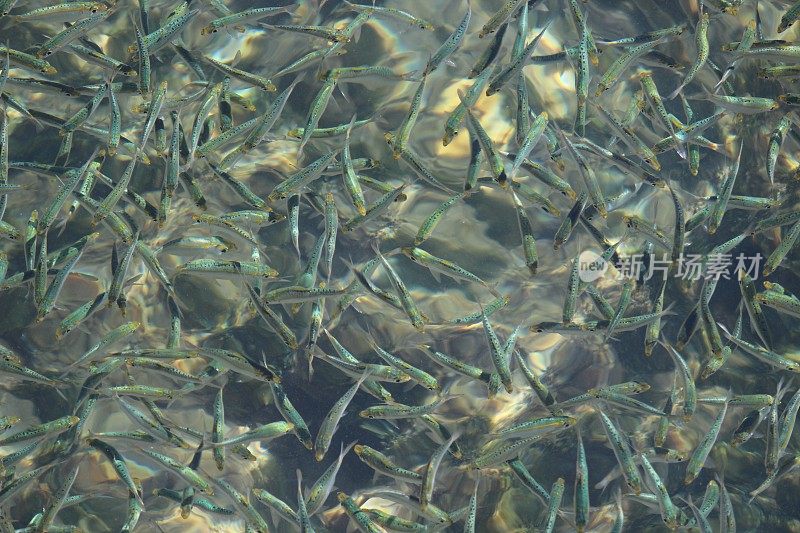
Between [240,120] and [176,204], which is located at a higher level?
[240,120]

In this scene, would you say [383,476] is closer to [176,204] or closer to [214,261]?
[214,261]

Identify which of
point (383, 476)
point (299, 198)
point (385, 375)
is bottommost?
point (383, 476)

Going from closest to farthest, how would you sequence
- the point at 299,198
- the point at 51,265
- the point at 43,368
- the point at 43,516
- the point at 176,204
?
the point at 43,516 < the point at 51,265 < the point at 299,198 < the point at 43,368 < the point at 176,204

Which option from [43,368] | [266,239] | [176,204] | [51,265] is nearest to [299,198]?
[266,239]

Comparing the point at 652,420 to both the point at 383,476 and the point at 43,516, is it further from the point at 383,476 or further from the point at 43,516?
the point at 43,516

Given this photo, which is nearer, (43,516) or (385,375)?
(43,516)

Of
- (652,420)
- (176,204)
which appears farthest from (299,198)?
(652,420)

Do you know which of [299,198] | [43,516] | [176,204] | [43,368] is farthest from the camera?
[176,204]
